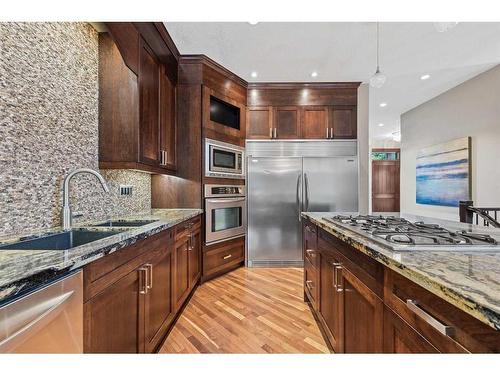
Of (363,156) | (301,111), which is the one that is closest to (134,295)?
(301,111)

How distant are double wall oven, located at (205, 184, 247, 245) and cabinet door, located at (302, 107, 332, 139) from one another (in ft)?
4.10

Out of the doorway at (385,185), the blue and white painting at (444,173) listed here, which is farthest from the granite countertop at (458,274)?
the doorway at (385,185)

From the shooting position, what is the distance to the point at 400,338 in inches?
30.2

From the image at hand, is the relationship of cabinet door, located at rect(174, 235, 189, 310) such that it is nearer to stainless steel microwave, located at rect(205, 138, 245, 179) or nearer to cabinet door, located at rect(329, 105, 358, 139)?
stainless steel microwave, located at rect(205, 138, 245, 179)

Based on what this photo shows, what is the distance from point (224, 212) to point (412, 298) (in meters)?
2.47

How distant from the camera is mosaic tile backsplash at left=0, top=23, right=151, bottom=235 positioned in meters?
1.15

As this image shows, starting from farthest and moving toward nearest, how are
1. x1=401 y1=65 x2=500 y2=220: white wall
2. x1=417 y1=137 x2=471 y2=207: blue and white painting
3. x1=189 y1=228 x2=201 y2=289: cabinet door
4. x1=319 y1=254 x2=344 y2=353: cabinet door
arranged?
x1=417 y1=137 x2=471 y2=207: blue and white painting
x1=401 y1=65 x2=500 y2=220: white wall
x1=189 y1=228 x2=201 y2=289: cabinet door
x1=319 y1=254 x2=344 y2=353: cabinet door

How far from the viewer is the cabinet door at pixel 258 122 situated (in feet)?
11.1

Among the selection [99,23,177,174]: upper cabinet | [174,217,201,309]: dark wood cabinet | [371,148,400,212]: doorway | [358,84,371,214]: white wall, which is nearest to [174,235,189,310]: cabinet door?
[174,217,201,309]: dark wood cabinet

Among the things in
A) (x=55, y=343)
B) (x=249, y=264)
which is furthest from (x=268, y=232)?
(x=55, y=343)

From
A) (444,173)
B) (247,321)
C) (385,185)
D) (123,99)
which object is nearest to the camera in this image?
(123,99)

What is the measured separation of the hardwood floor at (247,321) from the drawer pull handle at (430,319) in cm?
115

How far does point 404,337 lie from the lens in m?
0.74

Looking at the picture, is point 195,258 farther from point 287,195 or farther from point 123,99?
point 123,99
